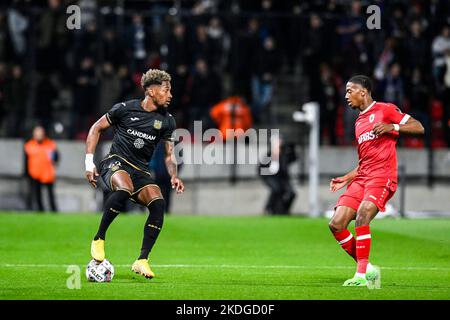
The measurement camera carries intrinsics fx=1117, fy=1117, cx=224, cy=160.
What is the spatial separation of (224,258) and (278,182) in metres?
9.98

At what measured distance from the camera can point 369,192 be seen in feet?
40.7

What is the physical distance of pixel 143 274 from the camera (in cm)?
1241

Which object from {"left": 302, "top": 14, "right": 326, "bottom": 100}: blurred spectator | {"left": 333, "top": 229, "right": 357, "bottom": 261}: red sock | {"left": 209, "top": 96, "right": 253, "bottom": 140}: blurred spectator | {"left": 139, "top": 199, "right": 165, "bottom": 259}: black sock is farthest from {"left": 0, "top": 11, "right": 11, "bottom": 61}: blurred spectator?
{"left": 333, "top": 229, "right": 357, "bottom": 261}: red sock

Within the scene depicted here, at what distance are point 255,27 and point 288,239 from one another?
869 centimetres

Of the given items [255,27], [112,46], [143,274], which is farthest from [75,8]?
[143,274]

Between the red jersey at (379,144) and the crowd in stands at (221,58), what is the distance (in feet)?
45.7

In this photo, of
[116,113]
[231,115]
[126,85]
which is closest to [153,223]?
[116,113]

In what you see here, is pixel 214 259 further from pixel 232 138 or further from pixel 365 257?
pixel 232 138

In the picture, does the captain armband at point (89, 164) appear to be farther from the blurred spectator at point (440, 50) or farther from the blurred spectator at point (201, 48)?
the blurred spectator at point (440, 50)

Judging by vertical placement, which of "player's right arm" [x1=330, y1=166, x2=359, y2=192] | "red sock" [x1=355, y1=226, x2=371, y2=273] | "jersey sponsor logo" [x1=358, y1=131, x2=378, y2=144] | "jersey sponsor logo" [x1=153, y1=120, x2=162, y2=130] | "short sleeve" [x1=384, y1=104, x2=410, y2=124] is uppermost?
"short sleeve" [x1=384, y1=104, x2=410, y2=124]

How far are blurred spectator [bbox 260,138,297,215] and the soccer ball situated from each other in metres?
13.9

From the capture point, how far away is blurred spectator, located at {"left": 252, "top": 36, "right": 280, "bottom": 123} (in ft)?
87.2

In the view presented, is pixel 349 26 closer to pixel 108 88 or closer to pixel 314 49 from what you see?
pixel 314 49

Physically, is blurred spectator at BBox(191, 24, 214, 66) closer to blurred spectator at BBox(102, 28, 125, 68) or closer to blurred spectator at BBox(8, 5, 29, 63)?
blurred spectator at BBox(102, 28, 125, 68)
